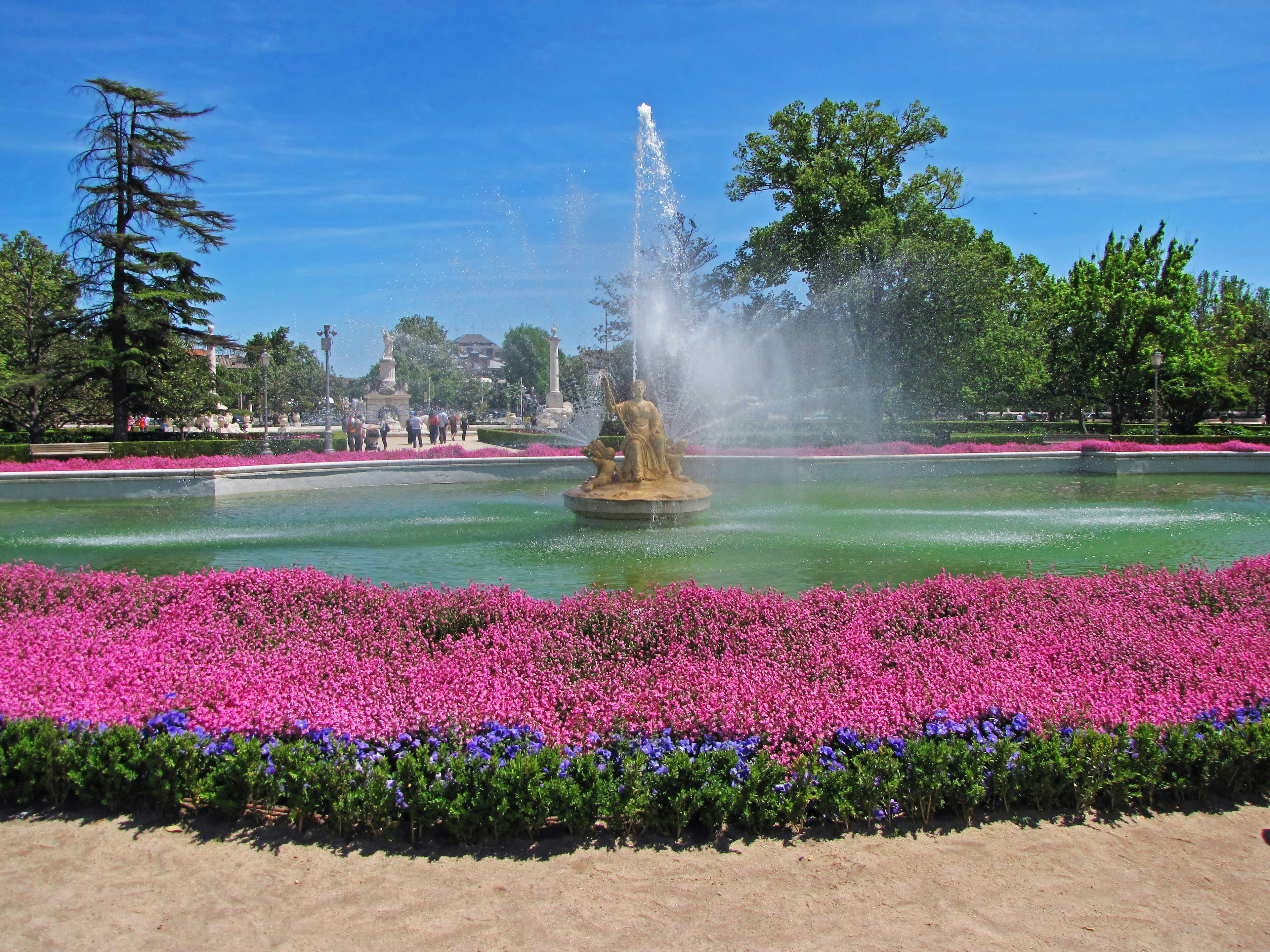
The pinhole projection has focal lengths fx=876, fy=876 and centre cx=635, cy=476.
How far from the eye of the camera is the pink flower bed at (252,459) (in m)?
18.3

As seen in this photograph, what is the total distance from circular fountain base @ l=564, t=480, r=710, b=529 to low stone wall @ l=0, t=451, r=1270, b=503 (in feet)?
23.6

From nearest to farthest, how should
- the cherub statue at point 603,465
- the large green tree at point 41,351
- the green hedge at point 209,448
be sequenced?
the cherub statue at point 603,465
the green hedge at point 209,448
the large green tree at point 41,351

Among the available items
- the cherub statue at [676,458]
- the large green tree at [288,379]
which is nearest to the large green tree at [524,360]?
the large green tree at [288,379]

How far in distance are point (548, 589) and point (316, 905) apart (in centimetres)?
551

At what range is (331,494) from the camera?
61.2 feet

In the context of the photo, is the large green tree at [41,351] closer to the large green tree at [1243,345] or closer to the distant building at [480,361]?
the large green tree at [1243,345]

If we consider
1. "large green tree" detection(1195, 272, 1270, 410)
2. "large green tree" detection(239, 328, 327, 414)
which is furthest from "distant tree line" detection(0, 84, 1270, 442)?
"large green tree" detection(239, 328, 327, 414)

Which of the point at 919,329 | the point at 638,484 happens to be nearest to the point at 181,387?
the point at 638,484

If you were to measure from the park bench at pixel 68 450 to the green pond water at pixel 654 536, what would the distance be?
6686 millimetres

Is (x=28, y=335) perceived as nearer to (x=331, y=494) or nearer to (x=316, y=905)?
(x=331, y=494)

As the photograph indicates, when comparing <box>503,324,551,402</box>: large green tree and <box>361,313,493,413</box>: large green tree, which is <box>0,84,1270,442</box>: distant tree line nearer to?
<box>361,313,493,413</box>: large green tree

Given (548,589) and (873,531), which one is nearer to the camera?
(548,589)

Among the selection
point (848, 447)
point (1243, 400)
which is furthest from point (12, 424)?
point (1243, 400)

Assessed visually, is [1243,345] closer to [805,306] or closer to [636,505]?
[805,306]
